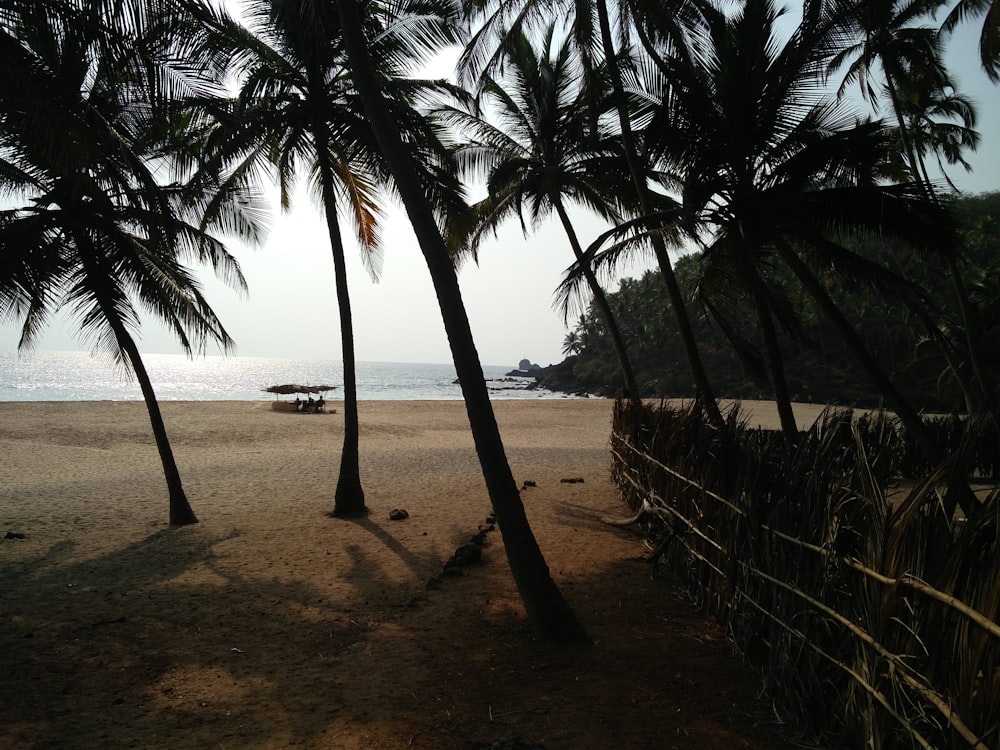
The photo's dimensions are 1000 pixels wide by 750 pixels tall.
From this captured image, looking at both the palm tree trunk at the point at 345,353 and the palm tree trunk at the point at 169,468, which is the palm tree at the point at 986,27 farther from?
the palm tree trunk at the point at 169,468

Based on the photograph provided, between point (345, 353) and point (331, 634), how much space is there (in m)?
4.60

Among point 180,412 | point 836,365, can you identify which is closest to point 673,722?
point 180,412

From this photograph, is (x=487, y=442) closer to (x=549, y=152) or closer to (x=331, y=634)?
(x=331, y=634)

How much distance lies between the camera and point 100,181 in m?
8.19

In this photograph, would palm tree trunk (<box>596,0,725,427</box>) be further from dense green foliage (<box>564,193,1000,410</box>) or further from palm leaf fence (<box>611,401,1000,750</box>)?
dense green foliage (<box>564,193,1000,410</box>)

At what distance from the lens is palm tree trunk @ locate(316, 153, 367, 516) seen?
27.7 ft

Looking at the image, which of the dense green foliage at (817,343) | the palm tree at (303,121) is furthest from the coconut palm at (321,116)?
the dense green foliage at (817,343)

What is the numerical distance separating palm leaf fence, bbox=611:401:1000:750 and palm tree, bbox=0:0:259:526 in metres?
5.92

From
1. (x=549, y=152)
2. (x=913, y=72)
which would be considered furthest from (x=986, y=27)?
(x=549, y=152)

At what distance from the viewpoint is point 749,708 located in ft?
11.0

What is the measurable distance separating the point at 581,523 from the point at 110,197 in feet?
24.7

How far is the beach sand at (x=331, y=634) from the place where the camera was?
10.7 ft

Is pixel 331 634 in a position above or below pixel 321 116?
below

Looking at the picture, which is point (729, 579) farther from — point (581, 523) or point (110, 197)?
point (110, 197)
